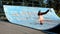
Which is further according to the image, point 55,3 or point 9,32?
point 55,3

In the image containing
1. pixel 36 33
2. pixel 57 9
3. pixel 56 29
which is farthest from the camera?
pixel 57 9

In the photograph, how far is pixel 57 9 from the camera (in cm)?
1602

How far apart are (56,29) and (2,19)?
201 inches

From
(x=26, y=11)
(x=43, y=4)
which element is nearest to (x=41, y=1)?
(x=43, y=4)

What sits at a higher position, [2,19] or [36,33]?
[36,33]

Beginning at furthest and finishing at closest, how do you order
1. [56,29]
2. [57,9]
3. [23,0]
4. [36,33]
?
[57,9] < [23,0] < [56,29] < [36,33]

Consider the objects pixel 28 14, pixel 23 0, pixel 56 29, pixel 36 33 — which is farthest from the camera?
pixel 23 0

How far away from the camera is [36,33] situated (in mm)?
7945

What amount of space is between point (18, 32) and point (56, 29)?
61.5 inches

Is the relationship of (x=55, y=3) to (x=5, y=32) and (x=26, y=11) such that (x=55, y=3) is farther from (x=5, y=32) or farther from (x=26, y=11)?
(x=5, y=32)

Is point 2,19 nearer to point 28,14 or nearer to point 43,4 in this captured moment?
point 28,14

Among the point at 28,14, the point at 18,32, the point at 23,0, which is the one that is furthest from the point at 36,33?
the point at 23,0

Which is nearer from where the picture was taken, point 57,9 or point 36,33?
point 36,33

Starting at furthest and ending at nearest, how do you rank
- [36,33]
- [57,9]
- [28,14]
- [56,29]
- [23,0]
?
[57,9] → [23,0] → [28,14] → [56,29] → [36,33]
